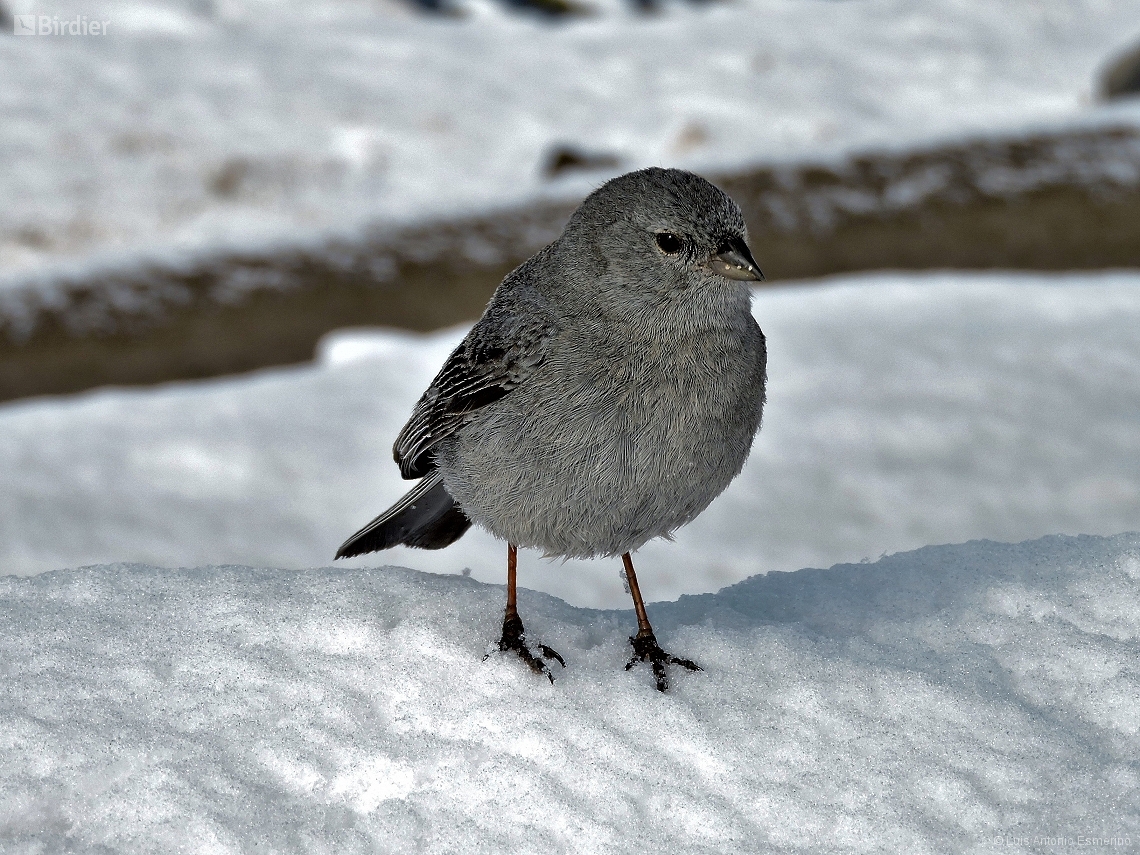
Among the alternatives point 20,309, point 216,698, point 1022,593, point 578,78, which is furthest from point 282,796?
point 578,78

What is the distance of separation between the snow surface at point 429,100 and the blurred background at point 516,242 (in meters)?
0.05

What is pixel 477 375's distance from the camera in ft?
11.4

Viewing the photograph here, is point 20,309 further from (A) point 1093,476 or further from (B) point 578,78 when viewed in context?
(A) point 1093,476

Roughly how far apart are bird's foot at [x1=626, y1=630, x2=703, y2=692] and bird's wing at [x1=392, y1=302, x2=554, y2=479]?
79 centimetres

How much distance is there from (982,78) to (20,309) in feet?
39.5

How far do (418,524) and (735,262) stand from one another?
1410 millimetres

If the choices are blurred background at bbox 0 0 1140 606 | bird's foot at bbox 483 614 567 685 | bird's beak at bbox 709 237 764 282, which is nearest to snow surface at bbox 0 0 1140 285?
blurred background at bbox 0 0 1140 606

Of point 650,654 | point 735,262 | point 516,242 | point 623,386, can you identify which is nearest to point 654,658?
point 650,654

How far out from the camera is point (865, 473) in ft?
23.2

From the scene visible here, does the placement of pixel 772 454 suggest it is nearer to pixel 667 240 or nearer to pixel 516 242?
pixel 667 240

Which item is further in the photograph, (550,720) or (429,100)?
(429,100)

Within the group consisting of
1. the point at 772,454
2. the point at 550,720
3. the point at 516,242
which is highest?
the point at 516,242

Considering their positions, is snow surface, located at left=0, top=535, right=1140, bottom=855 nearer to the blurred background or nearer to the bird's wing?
the bird's wing

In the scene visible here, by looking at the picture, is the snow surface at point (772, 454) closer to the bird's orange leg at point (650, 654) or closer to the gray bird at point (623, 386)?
the bird's orange leg at point (650, 654)
